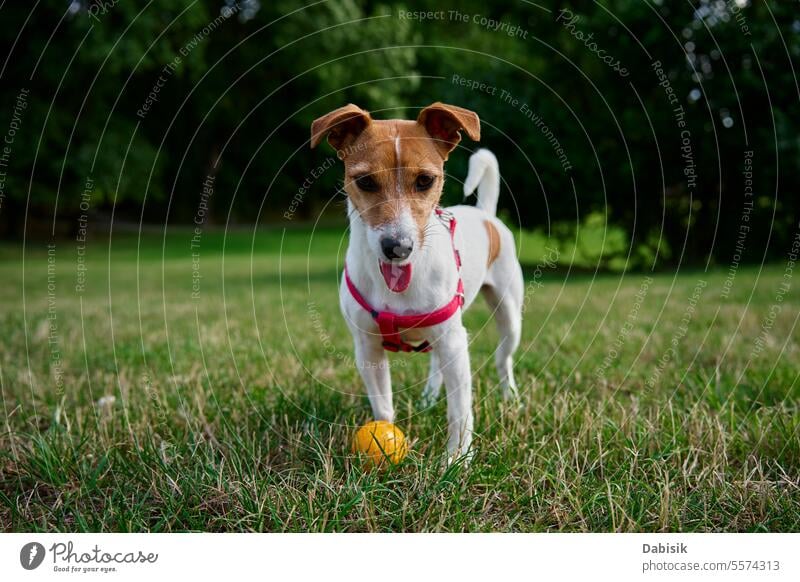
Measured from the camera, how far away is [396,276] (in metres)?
3.10

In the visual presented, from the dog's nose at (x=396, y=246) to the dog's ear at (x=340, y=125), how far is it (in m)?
0.56

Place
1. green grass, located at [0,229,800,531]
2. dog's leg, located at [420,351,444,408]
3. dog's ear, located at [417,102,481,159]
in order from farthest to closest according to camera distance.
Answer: dog's leg, located at [420,351,444,408]
dog's ear, located at [417,102,481,159]
green grass, located at [0,229,800,531]

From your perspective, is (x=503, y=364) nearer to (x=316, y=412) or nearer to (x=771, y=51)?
(x=316, y=412)

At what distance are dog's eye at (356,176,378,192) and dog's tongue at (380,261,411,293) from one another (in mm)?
344

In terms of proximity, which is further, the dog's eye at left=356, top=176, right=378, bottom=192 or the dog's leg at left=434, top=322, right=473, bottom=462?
the dog's leg at left=434, top=322, right=473, bottom=462

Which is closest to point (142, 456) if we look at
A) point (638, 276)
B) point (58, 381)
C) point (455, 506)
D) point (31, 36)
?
point (455, 506)

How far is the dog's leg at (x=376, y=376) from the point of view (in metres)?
3.47

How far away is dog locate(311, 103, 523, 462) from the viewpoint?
292cm

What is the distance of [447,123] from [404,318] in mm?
956

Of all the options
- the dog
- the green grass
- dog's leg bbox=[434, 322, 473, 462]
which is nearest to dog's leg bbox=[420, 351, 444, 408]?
the green grass

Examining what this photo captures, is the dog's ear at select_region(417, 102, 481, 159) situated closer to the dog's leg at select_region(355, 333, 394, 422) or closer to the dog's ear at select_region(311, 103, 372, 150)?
the dog's ear at select_region(311, 103, 372, 150)

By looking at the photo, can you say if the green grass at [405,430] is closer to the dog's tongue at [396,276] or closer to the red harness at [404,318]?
the red harness at [404,318]

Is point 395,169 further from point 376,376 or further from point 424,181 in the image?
point 376,376

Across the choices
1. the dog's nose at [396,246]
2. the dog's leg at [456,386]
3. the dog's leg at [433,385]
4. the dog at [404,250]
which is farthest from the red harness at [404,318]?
the dog's leg at [433,385]
